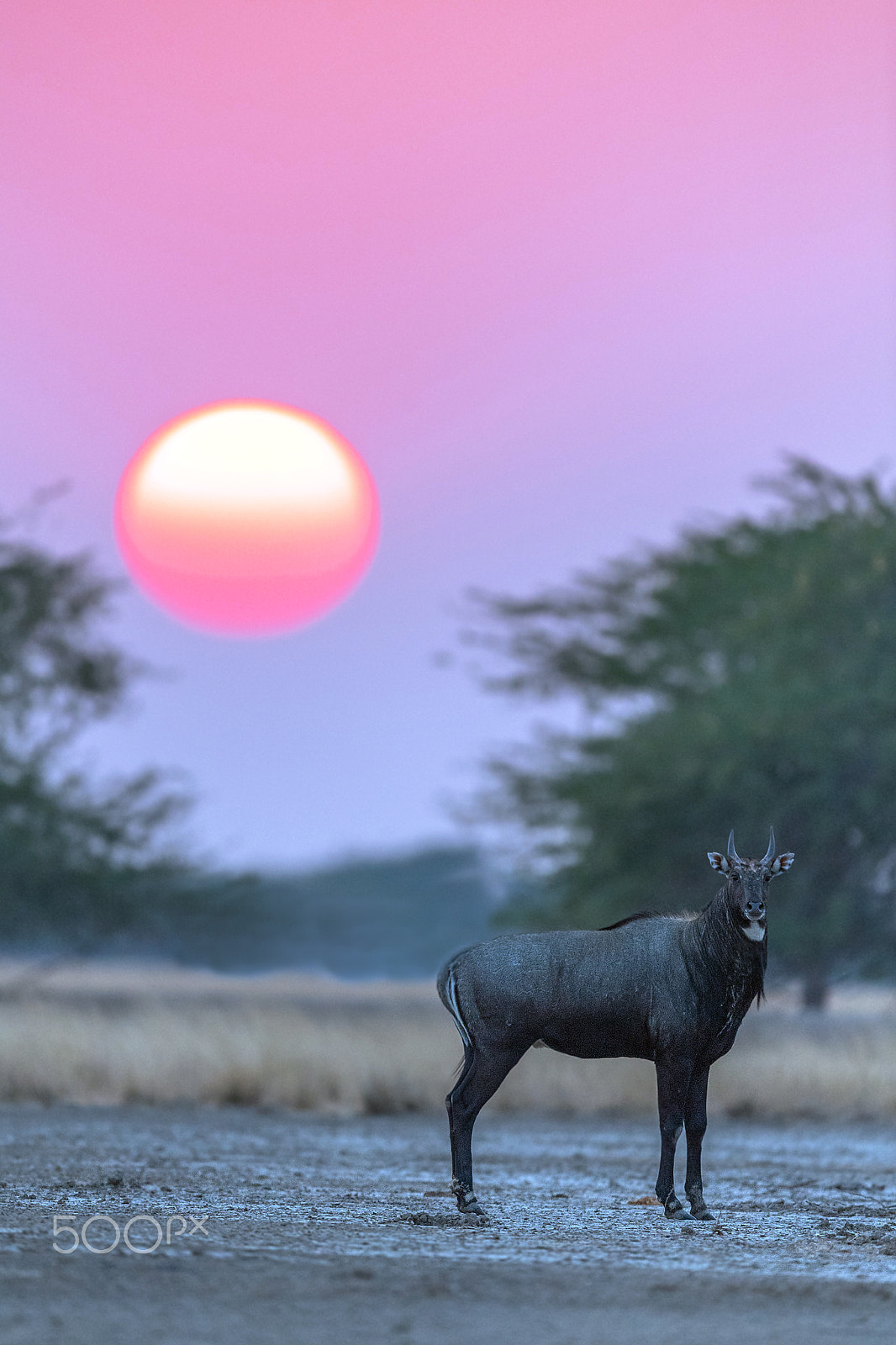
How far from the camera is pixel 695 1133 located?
11.7 m

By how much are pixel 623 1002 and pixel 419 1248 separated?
7.35 ft

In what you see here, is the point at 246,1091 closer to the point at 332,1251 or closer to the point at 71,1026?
the point at 71,1026

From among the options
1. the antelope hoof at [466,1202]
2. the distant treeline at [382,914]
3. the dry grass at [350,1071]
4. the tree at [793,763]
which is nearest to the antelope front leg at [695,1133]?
the antelope hoof at [466,1202]

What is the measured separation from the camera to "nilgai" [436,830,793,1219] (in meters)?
11.4

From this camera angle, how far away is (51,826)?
109 ft

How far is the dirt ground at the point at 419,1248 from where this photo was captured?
8.09 m

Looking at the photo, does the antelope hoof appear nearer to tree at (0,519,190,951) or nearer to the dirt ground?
the dirt ground

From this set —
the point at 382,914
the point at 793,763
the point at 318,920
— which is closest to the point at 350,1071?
the point at 793,763

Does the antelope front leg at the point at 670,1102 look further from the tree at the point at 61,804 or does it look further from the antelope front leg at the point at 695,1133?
the tree at the point at 61,804

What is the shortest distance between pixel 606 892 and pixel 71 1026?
874 centimetres

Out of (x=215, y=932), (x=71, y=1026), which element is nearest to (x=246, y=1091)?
(x=71, y=1026)

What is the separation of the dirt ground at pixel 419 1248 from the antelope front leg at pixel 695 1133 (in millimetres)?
254

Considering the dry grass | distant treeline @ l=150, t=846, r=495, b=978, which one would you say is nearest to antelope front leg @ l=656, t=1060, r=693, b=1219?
the dry grass

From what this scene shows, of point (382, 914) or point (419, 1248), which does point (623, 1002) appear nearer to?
point (419, 1248)
